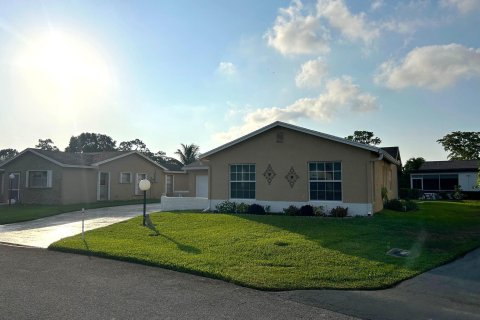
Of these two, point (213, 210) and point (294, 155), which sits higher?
point (294, 155)

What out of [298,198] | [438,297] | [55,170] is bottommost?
[438,297]

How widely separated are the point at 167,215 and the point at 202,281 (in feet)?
33.2

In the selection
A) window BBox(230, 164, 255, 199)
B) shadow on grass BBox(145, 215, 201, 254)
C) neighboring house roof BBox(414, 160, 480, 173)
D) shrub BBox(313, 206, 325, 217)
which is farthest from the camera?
neighboring house roof BBox(414, 160, 480, 173)

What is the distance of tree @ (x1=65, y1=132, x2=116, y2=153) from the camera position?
2697 inches

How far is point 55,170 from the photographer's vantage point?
86.9 ft

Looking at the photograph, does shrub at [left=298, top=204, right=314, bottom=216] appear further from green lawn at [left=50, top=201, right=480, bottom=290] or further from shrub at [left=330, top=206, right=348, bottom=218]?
green lawn at [left=50, top=201, right=480, bottom=290]

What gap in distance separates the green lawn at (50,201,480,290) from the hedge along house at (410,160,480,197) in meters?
24.2

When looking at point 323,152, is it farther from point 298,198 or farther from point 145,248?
point 145,248

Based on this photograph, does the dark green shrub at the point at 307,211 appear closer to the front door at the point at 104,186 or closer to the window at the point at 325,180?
the window at the point at 325,180

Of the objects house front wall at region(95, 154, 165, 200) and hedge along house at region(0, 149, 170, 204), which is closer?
hedge along house at region(0, 149, 170, 204)

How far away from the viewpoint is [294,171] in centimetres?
1717

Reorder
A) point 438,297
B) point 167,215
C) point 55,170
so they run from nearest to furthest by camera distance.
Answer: point 438,297 < point 167,215 < point 55,170

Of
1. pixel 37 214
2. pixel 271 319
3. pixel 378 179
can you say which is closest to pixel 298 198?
pixel 378 179

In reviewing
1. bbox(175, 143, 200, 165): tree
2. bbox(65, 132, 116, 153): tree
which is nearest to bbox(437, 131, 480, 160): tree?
bbox(175, 143, 200, 165): tree
